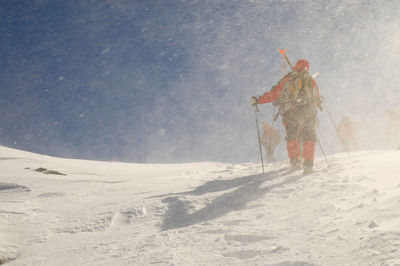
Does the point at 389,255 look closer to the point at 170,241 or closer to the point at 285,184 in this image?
the point at 170,241

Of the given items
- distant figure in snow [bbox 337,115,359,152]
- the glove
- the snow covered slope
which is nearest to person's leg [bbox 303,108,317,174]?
the snow covered slope

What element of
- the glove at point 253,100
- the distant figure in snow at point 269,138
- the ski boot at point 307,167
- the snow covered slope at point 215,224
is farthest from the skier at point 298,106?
the distant figure in snow at point 269,138

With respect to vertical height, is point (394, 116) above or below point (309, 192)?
above

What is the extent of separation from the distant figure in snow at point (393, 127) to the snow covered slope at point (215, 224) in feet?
43.2

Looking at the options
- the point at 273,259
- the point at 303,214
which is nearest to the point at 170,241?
the point at 273,259

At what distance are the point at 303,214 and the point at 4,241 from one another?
307 cm

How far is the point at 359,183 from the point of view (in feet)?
10.7

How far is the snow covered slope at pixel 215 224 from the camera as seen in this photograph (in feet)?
5.92

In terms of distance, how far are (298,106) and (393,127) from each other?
12.6 metres

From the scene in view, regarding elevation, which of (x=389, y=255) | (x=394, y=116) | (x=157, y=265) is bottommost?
(x=157, y=265)

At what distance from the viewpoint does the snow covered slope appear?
5.92 feet

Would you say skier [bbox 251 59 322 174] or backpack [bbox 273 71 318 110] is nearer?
skier [bbox 251 59 322 174]

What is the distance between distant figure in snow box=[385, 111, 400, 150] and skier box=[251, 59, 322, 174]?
39.2ft

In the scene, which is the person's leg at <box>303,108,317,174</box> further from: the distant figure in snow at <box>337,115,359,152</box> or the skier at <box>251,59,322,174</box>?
the distant figure in snow at <box>337,115,359,152</box>
